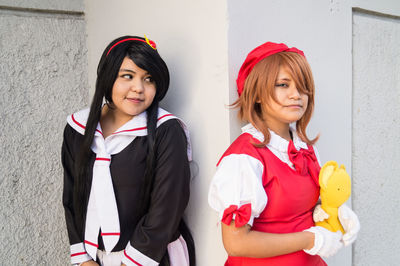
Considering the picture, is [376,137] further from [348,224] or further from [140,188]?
[140,188]

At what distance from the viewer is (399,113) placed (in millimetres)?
2496

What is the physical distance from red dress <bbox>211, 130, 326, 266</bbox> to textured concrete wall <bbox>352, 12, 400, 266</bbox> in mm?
1045

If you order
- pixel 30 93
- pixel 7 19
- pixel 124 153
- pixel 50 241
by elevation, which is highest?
pixel 7 19

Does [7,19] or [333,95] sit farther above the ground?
[7,19]

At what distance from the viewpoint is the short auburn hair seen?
132 centimetres

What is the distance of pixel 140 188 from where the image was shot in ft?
5.12

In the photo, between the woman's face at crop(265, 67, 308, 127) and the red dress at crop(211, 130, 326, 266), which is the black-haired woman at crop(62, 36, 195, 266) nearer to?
the red dress at crop(211, 130, 326, 266)

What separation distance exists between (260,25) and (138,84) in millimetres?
636

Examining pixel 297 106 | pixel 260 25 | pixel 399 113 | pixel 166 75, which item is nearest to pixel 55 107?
pixel 166 75

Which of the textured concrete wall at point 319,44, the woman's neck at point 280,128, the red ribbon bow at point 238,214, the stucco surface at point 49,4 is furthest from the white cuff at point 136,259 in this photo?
the stucco surface at point 49,4

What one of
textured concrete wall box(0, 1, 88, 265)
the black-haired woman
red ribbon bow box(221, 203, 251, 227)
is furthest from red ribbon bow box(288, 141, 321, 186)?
textured concrete wall box(0, 1, 88, 265)

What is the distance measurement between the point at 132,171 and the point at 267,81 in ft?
2.28

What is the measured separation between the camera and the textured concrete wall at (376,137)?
2.24 m

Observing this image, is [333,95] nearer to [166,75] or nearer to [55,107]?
[166,75]
